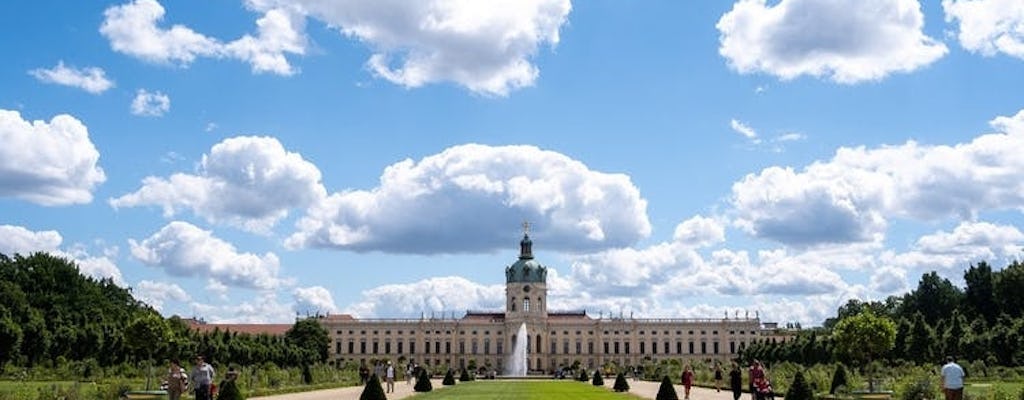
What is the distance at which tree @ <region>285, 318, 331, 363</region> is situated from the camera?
11469 cm

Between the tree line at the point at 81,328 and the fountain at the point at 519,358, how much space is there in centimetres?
2921

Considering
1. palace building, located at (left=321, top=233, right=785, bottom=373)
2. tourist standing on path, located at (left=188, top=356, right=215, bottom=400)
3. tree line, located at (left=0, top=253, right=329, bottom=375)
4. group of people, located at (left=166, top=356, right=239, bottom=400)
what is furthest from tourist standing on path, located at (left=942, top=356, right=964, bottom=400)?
palace building, located at (left=321, top=233, right=785, bottom=373)

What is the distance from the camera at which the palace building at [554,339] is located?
447 ft

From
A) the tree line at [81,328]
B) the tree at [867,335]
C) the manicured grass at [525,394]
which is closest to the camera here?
the manicured grass at [525,394]

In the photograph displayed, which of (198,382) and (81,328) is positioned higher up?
(81,328)

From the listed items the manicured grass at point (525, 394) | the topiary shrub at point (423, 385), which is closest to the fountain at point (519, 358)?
the manicured grass at point (525, 394)

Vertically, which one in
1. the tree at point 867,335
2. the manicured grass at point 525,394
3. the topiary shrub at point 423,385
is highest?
the tree at point 867,335

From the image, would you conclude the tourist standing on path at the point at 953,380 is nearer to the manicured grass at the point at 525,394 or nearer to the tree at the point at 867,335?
the manicured grass at the point at 525,394

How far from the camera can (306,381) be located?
52.1m

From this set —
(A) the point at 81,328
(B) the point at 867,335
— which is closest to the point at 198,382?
(B) the point at 867,335

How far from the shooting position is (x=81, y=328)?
222ft

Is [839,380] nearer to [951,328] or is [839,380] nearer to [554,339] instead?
[951,328]

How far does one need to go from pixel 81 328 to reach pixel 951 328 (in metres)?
52.5

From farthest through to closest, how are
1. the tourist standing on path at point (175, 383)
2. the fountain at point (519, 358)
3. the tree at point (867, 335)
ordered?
the fountain at point (519, 358) < the tree at point (867, 335) < the tourist standing on path at point (175, 383)
